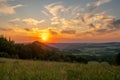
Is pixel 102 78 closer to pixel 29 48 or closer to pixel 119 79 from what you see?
pixel 119 79

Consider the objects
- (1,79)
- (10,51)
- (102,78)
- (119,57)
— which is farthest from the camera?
(10,51)

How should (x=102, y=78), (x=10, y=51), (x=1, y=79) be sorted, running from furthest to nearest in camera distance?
(x=10, y=51) < (x=102, y=78) < (x=1, y=79)

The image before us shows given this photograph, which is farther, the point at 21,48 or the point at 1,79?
the point at 21,48

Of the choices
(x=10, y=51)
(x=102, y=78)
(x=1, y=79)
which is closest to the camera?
(x=1, y=79)

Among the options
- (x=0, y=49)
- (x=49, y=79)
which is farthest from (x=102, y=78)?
(x=0, y=49)

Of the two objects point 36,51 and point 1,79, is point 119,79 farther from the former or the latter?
point 36,51

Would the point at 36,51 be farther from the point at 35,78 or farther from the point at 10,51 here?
the point at 35,78

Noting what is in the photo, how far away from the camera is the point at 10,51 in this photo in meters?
93.4

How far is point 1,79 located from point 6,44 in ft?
317

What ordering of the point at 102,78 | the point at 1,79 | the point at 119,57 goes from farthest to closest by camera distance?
1. the point at 119,57
2. the point at 102,78
3. the point at 1,79

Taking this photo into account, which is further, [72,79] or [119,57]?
[119,57]

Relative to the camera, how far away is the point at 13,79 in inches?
233

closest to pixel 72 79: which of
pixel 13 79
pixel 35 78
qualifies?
pixel 35 78

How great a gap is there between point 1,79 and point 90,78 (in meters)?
2.70
